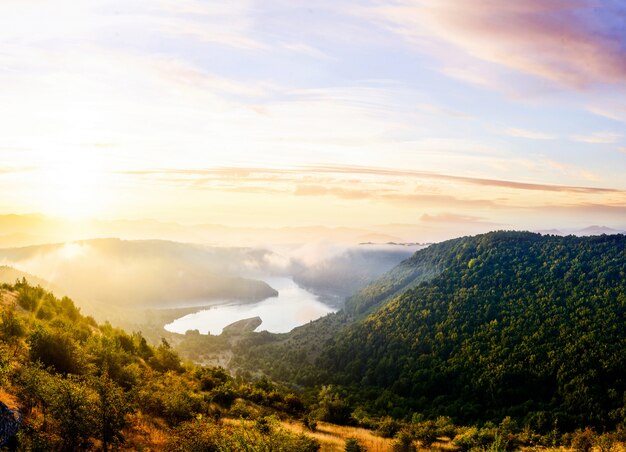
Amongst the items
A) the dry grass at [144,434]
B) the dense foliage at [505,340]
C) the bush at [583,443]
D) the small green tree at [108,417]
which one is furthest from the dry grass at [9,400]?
the dense foliage at [505,340]

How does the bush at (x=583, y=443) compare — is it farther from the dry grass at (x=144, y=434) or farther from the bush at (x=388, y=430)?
the dry grass at (x=144, y=434)

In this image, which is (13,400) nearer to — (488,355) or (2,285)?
(2,285)

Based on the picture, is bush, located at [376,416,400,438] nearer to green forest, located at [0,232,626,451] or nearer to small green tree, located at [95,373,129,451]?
green forest, located at [0,232,626,451]

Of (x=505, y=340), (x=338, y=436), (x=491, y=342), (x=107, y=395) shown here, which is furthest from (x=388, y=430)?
(x=491, y=342)

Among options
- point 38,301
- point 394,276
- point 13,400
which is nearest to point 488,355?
point 38,301

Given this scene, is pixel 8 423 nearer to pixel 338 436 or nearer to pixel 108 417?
pixel 108 417

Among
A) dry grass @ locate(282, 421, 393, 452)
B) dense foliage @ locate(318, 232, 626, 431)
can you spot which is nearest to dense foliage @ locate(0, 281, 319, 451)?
dry grass @ locate(282, 421, 393, 452)
